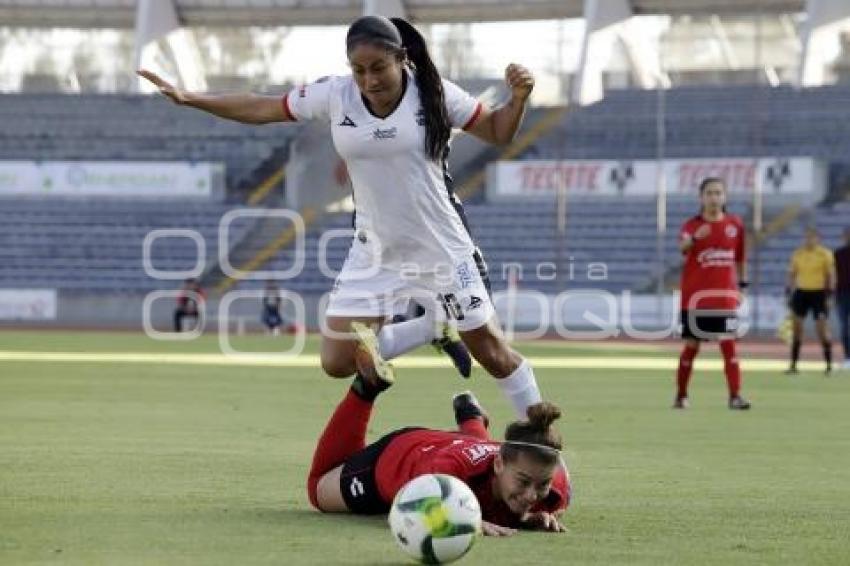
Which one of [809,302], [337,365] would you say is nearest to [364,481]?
[337,365]

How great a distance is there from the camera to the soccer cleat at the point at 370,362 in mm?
8648

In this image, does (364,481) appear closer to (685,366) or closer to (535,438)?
(535,438)

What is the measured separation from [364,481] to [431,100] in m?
1.79

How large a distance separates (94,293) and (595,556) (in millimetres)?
45469

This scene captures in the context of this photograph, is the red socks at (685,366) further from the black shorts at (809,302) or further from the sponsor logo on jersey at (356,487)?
the sponsor logo on jersey at (356,487)

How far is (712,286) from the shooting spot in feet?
59.0

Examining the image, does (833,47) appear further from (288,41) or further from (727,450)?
(727,450)

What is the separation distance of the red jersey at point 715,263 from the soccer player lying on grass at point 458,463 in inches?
352

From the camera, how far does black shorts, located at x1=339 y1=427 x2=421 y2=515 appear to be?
8.46 m

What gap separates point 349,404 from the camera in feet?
28.9

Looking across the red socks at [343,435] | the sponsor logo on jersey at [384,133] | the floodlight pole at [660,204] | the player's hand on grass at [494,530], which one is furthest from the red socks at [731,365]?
the floodlight pole at [660,204]

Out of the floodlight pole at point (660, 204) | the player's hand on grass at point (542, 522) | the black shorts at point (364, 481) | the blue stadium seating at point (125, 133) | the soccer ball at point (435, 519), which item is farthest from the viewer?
the blue stadium seating at point (125, 133)

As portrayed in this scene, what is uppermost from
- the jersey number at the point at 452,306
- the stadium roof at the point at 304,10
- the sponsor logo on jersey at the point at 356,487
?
the stadium roof at the point at 304,10

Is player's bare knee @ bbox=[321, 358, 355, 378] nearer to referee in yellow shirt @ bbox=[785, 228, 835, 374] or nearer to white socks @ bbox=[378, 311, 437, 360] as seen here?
white socks @ bbox=[378, 311, 437, 360]
